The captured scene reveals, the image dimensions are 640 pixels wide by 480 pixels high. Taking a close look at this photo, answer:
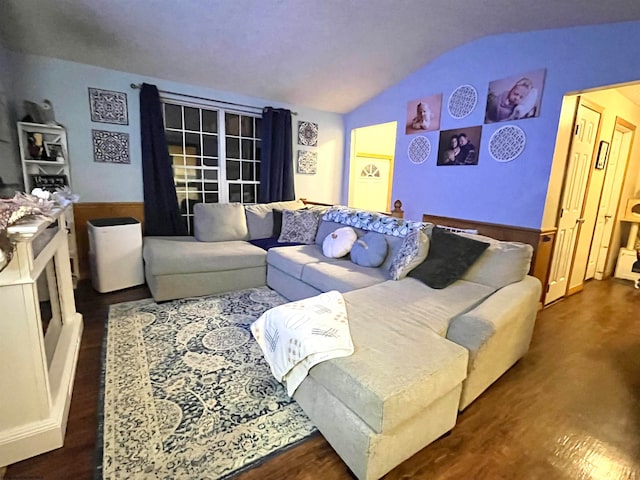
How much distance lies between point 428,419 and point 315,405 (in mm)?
503

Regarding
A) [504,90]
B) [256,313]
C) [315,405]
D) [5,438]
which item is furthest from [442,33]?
[5,438]

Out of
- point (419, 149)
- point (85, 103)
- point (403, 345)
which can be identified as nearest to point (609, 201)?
point (419, 149)

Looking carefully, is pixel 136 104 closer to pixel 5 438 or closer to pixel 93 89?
pixel 93 89

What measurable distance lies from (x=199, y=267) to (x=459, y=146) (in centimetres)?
306

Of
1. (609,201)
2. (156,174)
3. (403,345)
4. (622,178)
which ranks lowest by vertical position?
(403,345)

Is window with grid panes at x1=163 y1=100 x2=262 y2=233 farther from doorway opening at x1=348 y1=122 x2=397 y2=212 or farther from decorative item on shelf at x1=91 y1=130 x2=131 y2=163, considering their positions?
doorway opening at x1=348 y1=122 x2=397 y2=212

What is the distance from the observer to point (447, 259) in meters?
2.29

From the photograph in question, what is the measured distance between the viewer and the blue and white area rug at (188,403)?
1312mm

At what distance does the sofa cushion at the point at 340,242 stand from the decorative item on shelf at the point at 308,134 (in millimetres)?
2272

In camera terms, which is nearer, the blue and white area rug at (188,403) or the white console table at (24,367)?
the white console table at (24,367)

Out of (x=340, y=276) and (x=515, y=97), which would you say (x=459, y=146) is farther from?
(x=340, y=276)

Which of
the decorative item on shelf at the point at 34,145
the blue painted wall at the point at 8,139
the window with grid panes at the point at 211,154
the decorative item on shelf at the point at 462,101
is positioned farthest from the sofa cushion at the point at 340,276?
the decorative item on shelf at the point at 34,145

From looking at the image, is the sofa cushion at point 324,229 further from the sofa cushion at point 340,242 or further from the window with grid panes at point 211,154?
the window with grid panes at point 211,154

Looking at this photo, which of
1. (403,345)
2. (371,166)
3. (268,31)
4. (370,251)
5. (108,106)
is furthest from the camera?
(371,166)
